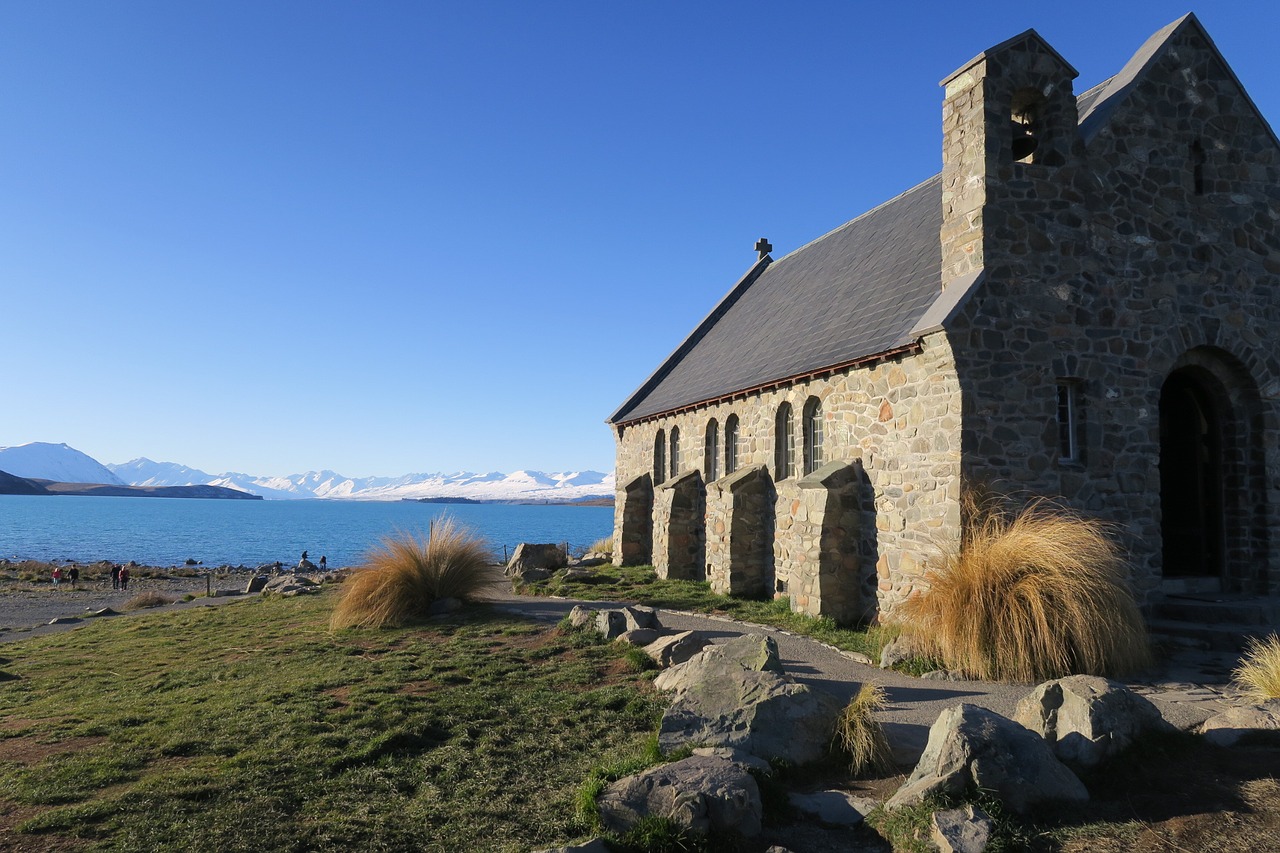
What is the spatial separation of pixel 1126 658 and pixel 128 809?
1046cm

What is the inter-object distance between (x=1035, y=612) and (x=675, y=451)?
14.5 m

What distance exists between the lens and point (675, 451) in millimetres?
23125

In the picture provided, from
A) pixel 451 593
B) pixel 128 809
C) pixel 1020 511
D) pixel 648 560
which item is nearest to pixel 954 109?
pixel 1020 511

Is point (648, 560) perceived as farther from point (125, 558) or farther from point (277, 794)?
point (125, 558)

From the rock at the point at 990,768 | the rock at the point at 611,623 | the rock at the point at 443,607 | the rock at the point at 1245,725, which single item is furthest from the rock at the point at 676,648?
the rock at the point at 443,607

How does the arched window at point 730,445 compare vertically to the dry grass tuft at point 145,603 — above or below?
above

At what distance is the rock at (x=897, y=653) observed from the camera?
404 inches

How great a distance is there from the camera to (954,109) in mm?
12484

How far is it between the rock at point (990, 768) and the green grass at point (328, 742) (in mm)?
2664

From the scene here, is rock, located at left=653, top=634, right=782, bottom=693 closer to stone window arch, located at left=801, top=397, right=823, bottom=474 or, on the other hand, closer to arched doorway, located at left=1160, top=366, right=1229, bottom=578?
stone window arch, located at left=801, top=397, right=823, bottom=474

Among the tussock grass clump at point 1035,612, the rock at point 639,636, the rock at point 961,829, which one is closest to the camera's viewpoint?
the rock at point 961,829

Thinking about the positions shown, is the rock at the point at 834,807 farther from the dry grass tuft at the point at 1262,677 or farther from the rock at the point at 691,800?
the dry grass tuft at the point at 1262,677

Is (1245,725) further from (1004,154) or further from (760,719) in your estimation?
(1004,154)

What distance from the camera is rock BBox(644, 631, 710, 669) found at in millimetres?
10258
